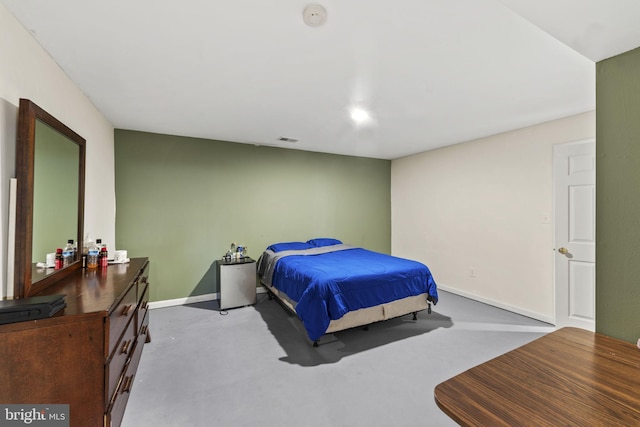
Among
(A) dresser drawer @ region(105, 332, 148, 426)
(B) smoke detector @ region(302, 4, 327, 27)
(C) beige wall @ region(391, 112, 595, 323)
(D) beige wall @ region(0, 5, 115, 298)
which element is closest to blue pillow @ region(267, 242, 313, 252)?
(D) beige wall @ region(0, 5, 115, 298)

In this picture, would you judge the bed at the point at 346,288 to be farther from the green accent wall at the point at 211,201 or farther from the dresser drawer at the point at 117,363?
the dresser drawer at the point at 117,363

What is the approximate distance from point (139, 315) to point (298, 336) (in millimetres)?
1482

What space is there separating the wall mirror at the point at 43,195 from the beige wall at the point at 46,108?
53mm

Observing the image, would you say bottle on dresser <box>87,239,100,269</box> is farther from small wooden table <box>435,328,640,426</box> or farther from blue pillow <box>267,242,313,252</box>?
small wooden table <box>435,328,640,426</box>

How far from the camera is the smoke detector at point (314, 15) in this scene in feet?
4.57

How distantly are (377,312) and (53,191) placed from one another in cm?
288

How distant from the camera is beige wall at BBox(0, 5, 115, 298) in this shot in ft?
4.56

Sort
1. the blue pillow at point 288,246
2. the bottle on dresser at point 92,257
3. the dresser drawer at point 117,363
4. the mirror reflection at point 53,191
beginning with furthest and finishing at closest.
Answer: the blue pillow at point 288,246, the bottle on dresser at point 92,257, the mirror reflection at point 53,191, the dresser drawer at point 117,363

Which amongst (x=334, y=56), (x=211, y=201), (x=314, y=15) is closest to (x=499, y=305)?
(x=334, y=56)

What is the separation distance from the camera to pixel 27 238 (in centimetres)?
142

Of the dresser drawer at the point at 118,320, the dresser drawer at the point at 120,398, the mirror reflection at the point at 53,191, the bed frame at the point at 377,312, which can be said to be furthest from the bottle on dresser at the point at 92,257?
the bed frame at the point at 377,312

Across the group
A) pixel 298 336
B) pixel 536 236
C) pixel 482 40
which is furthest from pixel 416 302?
pixel 482 40

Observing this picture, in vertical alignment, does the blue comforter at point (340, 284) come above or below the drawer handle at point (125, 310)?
below

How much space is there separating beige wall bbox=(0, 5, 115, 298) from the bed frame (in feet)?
7.35
